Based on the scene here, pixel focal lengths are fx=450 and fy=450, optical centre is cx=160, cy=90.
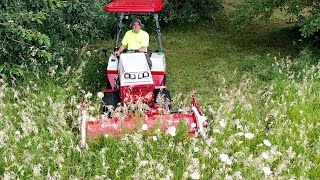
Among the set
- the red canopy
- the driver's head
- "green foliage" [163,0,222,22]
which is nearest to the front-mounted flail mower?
the red canopy

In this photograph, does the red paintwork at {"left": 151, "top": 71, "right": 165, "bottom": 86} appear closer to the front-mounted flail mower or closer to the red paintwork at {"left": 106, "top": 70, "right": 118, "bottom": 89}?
the front-mounted flail mower

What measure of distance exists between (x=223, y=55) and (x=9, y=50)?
470cm

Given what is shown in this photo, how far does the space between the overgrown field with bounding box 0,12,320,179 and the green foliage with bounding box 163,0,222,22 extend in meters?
3.49

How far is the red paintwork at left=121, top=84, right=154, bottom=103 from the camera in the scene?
6293 mm

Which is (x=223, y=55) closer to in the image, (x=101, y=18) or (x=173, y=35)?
(x=173, y=35)

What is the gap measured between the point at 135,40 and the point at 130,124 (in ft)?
7.98

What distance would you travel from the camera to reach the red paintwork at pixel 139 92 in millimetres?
6293

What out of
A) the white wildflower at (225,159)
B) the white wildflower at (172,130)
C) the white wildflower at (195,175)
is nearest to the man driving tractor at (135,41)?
the white wildflower at (172,130)

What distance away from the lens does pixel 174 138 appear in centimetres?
533

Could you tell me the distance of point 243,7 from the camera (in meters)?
9.34

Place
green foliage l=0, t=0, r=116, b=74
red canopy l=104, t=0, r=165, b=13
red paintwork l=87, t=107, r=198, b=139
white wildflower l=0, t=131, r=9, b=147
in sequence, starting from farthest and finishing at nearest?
1. red canopy l=104, t=0, r=165, b=13
2. green foliage l=0, t=0, r=116, b=74
3. red paintwork l=87, t=107, r=198, b=139
4. white wildflower l=0, t=131, r=9, b=147

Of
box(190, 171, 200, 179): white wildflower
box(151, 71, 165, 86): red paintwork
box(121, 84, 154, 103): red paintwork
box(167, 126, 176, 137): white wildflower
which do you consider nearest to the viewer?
box(190, 171, 200, 179): white wildflower

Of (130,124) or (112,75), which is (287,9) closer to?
(112,75)

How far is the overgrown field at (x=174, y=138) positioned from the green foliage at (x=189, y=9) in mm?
3490
